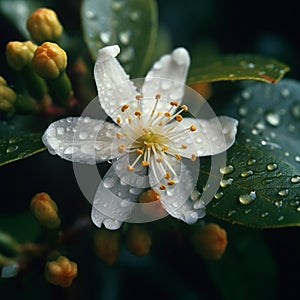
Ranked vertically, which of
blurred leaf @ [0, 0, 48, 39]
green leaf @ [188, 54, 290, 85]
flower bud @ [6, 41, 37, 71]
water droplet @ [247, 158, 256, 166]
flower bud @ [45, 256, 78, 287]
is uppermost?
flower bud @ [6, 41, 37, 71]

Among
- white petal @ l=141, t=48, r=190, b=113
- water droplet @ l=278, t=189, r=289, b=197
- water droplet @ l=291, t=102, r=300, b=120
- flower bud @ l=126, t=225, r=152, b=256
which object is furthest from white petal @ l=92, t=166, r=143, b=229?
water droplet @ l=291, t=102, r=300, b=120

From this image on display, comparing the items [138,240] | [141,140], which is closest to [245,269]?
[138,240]

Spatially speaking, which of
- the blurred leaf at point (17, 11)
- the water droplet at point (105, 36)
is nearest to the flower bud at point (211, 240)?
the water droplet at point (105, 36)

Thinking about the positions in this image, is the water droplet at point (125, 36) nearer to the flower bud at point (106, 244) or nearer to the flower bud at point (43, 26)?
the flower bud at point (43, 26)

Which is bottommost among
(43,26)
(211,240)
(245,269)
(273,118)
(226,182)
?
(245,269)

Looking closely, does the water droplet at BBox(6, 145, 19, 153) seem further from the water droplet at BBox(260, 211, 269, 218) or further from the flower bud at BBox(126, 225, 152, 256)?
the water droplet at BBox(260, 211, 269, 218)

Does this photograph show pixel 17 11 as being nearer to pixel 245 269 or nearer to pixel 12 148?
pixel 12 148

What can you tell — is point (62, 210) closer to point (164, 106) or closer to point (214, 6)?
point (164, 106)
